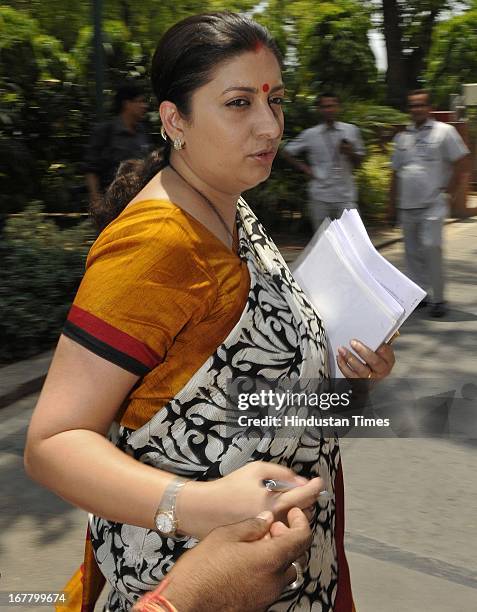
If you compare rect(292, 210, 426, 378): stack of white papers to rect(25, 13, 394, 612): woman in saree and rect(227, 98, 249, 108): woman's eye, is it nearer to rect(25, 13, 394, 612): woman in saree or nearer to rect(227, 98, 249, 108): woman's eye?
rect(25, 13, 394, 612): woman in saree

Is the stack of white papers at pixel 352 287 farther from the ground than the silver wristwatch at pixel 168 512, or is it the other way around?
the stack of white papers at pixel 352 287

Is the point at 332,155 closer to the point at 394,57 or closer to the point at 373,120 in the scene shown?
the point at 373,120

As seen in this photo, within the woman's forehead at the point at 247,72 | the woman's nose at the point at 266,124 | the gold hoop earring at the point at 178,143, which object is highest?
the woman's forehead at the point at 247,72

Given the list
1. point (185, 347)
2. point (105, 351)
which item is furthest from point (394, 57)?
point (105, 351)

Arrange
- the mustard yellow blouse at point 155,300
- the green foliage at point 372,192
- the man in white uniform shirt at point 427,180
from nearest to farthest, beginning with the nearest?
the mustard yellow blouse at point 155,300, the man in white uniform shirt at point 427,180, the green foliage at point 372,192

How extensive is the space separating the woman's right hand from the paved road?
7.74 ft

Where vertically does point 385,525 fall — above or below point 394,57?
below

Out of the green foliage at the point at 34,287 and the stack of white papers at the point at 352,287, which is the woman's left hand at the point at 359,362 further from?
the green foliage at the point at 34,287

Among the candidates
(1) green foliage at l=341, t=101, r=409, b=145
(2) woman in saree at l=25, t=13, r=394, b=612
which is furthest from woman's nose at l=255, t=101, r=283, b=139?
(1) green foliage at l=341, t=101, r=409, b=145

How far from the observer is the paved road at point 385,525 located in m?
3.64

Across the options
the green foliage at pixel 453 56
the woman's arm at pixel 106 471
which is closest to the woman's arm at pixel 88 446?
the woman's arm at pixel 106 471

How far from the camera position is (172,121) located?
1606 millimetres

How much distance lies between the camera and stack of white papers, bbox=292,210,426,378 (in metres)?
1.71

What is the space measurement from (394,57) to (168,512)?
19.1 metres
